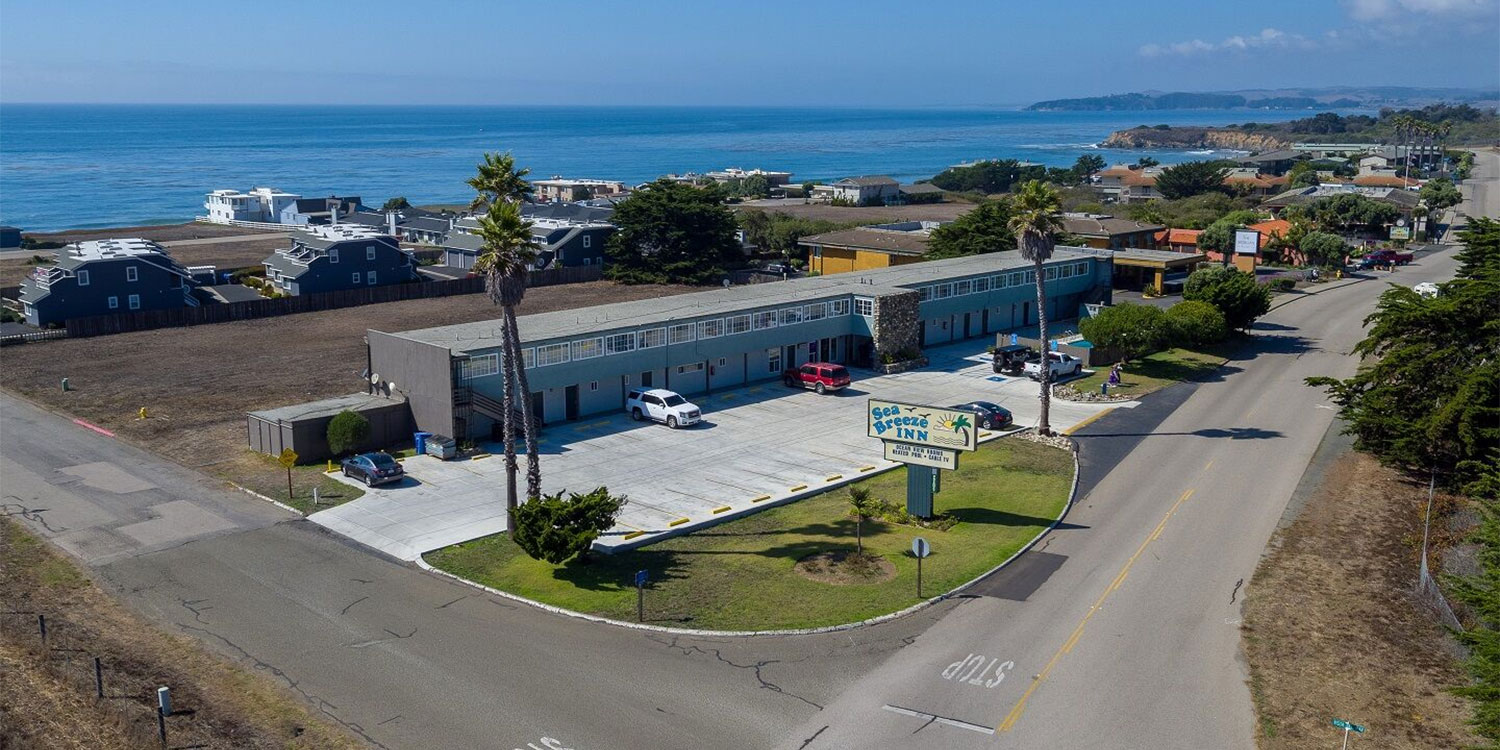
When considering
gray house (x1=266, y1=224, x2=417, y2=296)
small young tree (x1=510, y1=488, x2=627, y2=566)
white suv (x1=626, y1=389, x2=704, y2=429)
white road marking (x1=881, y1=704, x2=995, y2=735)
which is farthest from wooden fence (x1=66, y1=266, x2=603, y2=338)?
white road marking (x1=881, y1=704, x2=995, y2=735)

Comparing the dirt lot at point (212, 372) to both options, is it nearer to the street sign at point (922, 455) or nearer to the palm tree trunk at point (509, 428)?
the palm tree trunk at point (509, 428)

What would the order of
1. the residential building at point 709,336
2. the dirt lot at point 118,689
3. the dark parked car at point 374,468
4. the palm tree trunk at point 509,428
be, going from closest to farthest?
the dirt lot at point 118,689 → the palm tree trunk at point 509,428 → the dark parked car at point 374,468 → the residential building at point 709,336

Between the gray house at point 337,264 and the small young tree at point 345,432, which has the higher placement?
the gray house at point 337,264

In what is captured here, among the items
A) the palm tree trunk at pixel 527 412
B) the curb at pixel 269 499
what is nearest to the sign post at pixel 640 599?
the palm tree trunk at pixel 527 412

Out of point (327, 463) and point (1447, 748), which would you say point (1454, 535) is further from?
point (327, 463)

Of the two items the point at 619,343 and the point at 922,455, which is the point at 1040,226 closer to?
the point at 922,455
